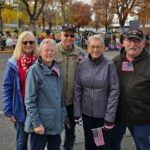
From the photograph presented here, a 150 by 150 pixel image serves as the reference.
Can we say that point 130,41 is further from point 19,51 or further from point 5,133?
point 5,133

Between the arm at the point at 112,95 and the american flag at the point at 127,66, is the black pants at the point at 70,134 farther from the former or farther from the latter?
the american flag at the point at 127,66

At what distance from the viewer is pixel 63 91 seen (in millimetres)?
4512

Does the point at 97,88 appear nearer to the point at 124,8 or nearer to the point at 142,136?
the point at 142,136

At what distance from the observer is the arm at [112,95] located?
4.25 metres

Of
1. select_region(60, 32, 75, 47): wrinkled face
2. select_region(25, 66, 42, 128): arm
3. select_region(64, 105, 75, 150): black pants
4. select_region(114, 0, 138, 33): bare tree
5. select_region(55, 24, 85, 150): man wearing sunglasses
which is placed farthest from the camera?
select_region(114, 0, 138, 33): bare tree

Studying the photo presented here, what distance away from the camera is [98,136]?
4602 millimetres

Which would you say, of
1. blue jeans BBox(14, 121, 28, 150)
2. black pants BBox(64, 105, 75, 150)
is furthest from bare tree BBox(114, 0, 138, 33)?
blue jeans BBox(14, 121, 28, 150)

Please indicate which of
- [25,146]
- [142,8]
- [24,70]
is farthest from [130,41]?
[142,8]

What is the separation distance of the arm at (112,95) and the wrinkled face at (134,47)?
291 mm

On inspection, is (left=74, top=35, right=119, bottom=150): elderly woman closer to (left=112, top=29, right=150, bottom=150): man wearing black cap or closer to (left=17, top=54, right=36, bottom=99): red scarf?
(left=112, top=29, right=150, bottom=150): man wearing black cap

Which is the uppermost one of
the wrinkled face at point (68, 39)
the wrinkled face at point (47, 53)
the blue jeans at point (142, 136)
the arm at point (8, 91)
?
the wrinkled face at point (68, 39)

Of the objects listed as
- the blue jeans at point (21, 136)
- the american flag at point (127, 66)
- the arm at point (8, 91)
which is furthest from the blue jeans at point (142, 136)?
the arm at point (8, 91)

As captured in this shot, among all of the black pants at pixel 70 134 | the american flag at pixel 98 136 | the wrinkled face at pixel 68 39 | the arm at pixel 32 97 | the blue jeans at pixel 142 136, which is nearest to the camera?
the arm at pixel 32 97

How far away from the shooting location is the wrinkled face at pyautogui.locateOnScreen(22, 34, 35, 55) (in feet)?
14.5
